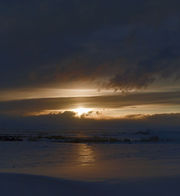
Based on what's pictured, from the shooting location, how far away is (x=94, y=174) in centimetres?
1430

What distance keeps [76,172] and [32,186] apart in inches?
152

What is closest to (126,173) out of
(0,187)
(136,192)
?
(136,192)

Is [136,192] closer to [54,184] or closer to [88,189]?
[88,189]

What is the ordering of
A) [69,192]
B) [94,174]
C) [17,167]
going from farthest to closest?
[17,167], [94,174], [69,192]

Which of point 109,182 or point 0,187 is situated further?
point 109,182

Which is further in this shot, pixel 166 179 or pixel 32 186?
pixel 166 179

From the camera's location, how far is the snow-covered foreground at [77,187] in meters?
10.9

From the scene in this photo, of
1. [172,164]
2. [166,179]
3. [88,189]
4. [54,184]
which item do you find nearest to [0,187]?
[54,184]

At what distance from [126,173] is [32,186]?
475 centimetres

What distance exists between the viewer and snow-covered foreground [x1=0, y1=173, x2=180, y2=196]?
10852mm

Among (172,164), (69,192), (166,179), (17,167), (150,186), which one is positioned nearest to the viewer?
(69,192)

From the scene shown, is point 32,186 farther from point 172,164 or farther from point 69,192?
point 172,164

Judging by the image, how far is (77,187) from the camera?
11.5 meters

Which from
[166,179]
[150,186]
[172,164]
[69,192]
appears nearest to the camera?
[69,192]
